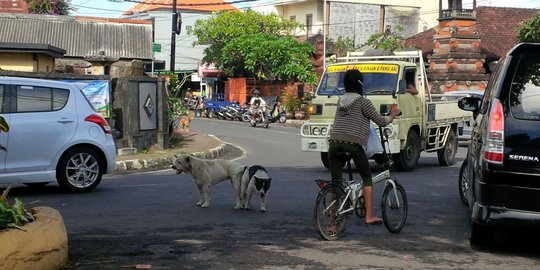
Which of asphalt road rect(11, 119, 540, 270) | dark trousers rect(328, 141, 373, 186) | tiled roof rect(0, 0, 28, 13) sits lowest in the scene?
asphalt road rect(11, 119, 540, 270)

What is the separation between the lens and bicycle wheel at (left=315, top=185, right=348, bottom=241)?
24.7ft

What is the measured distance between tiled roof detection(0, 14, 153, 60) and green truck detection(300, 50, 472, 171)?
64.8 ft

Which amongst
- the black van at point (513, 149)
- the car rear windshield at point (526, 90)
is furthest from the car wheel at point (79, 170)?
the car rear windshield at point (526, 90)

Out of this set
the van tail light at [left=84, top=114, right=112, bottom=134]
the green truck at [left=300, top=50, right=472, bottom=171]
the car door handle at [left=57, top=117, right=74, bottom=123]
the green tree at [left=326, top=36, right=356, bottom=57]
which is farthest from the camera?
the green tree at [left=326, top=36, right=356, bottom=57]

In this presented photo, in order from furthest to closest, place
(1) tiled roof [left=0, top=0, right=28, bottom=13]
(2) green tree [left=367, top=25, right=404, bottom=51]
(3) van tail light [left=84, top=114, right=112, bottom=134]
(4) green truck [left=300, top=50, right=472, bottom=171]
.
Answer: (2) green tree [left=367, top=25, right=404, bottom=51] → (1) tiled roof [left=0, top=0, right=28, bottom=13] → (4) green truck [left=300, top=50, right=472, bottom=171] → (3) van tail light [left=84, top=114, right=112, bottom=134]

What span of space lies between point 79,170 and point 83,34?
25.7 meters

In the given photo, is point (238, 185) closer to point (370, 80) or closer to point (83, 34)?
point (370, 80)

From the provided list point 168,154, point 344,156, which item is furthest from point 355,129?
point 168,154

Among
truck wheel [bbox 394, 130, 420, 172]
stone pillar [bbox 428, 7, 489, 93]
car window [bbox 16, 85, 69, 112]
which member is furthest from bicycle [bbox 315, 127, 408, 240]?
stone pillar [bbox 428, 7, 489, 93]

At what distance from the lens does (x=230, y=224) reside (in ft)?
28.1

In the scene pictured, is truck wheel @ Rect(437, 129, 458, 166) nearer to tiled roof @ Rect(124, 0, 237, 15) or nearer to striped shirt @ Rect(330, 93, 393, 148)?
striped shirt @ Rect(330, 93, 393, 148)

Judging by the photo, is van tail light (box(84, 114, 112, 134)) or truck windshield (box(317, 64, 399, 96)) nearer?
van tail light (box(84, 114, 112, 134))

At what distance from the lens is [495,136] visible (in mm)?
6672

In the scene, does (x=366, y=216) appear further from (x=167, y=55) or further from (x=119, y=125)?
(x=167, y=55)
